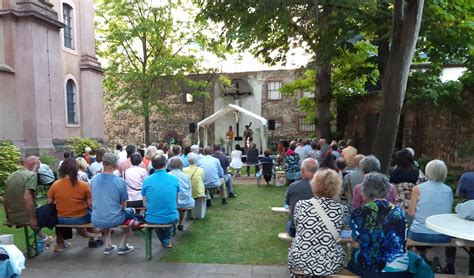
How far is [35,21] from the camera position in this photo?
43.4 feet

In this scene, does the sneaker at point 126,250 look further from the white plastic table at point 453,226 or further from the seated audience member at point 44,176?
the white plastic table at point 453,226

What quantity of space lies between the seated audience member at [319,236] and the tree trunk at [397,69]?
4190mm

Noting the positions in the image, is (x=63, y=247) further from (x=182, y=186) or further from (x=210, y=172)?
(x=210, y=172)

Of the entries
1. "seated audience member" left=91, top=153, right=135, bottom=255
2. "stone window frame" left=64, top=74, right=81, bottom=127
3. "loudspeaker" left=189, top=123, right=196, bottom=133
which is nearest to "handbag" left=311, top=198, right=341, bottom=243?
"seated audience member" left=91, top=153, right=135, bottom=255

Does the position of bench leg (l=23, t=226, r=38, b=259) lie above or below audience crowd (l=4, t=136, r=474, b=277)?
below

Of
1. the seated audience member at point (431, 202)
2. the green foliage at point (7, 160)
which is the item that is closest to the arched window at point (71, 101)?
the green foliage at point (7, 160)

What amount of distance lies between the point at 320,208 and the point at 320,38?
23.0ft

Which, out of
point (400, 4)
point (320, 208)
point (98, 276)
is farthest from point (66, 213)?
point (400, 4)

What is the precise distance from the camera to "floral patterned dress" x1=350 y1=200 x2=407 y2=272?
2919 mm

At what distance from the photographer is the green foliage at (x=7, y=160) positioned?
31.7 ft

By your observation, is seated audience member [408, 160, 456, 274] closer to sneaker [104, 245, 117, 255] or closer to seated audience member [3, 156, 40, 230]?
sneaker [104, 245, 117, 255]

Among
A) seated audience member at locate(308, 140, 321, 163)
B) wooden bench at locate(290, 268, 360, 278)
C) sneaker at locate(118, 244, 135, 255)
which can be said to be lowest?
sneaker at locate(118, 244, 135, 255)

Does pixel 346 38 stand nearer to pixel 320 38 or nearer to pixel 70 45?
pixel 320 38

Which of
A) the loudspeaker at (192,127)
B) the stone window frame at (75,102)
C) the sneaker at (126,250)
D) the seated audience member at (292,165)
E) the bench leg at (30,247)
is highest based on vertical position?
the stone window frame at (75,102)
